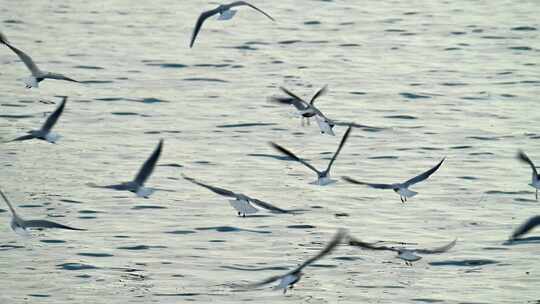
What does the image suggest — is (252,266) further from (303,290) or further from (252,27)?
(252,27)

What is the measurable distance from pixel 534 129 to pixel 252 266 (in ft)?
28.4

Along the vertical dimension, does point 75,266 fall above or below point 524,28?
above

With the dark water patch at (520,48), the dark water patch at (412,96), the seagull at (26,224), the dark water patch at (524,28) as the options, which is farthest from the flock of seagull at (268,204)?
the dark water patch at (524,28)

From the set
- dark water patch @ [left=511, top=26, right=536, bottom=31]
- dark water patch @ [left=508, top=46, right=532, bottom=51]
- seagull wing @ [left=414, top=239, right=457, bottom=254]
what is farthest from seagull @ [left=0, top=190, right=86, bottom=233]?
dark water patch @ [left=511, top=26, right=536, bottom=31]

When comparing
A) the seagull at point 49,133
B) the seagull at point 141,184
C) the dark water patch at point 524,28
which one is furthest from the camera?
the dark water patch at point 524,28

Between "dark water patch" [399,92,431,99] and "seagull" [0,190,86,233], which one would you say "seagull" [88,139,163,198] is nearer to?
"seagull" [0,190,86,233]

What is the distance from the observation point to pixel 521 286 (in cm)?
1620

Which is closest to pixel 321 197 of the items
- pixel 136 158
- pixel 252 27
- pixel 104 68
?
pixel 136 158

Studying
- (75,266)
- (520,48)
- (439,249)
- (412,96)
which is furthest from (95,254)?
(520,48)

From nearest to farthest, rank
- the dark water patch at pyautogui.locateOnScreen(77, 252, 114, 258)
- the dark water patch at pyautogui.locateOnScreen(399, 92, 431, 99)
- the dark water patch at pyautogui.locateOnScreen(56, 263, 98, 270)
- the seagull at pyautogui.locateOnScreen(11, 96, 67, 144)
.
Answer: the dark water patch at pyautogui.locateOnScreen(56, 263, 98, 270), the dark water patch at pyautogui.locateOnScreen(77, 252, 114, 258), the seagull at pyautogui.locateOnScreen(11, 96, 67, 144), the dark water patch at pyautogui.locateOnScreen(399, 92, 431, 99)

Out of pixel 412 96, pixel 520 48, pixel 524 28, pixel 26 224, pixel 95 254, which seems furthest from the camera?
pixel 524 28

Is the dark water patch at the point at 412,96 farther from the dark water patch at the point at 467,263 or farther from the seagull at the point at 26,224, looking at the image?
the seagull at the point at 26,224

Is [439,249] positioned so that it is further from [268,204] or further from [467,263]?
[268,204]

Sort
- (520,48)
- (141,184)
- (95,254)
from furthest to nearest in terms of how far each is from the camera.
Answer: (520,48), (95,254), (141,184)
